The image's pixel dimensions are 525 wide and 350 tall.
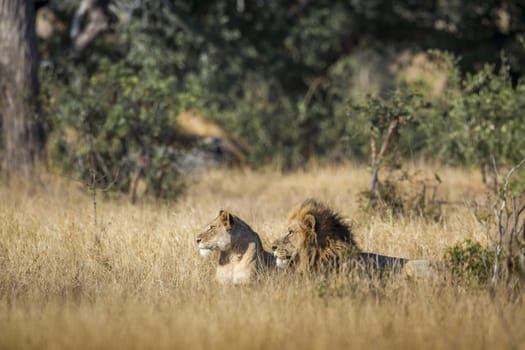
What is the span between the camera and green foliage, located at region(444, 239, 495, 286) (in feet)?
22.1

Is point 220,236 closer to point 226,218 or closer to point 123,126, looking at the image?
point 226,218

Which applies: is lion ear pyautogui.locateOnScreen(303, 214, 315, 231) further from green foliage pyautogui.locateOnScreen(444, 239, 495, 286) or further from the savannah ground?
green foliage pyautogui.locateOnScreen(444, 239, 495, 286)

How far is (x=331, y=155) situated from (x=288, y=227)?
11.0 meters

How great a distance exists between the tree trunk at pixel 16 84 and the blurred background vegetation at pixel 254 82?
0.50m

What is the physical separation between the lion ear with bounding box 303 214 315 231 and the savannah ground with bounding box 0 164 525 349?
1.51 ft

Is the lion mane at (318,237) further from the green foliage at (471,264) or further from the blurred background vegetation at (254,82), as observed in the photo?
the blurred background vegetation at (254,82)

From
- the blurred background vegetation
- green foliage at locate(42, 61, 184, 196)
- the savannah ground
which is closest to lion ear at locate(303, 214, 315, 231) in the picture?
the savannah ground

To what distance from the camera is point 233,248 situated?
22.7 feet

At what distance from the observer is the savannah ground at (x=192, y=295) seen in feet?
16.9

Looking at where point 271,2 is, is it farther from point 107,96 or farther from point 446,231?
point 446,231

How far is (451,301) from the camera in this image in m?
6.08

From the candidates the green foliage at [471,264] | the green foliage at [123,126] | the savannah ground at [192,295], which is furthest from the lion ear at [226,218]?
the green foliage at [123,126]

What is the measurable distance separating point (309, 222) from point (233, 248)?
27.4 inches

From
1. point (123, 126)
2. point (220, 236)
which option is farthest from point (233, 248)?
point (123, 126)
